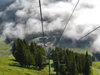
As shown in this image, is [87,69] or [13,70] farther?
[87,69]

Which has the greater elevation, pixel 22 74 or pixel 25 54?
pixel 25 54

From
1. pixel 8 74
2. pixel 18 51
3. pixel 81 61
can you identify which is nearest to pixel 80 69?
pixel 81 61

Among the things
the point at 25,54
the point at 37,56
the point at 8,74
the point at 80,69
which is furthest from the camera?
the point at 80,69

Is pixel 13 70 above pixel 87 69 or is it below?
above

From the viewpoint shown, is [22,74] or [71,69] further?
[71,69]

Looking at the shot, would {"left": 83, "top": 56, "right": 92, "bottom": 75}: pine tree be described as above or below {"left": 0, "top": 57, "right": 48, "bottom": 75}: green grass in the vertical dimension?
below

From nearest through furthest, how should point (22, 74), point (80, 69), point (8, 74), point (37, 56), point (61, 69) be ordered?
1. point (8, 74)
2. point (22, 74)
3. point (61, 69)
4. point (37, 56)
5. point (80, 69)

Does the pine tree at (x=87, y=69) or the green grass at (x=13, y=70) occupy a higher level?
the green grass at (x=13, y=70)

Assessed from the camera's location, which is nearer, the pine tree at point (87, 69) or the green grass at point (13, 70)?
the green grass at point (13, 70)

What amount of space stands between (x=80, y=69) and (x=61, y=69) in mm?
27584

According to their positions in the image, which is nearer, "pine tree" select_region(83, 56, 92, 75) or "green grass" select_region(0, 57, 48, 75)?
"green grass" select_region(0, 57, 48, 75)

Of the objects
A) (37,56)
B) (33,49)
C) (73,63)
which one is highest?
(33,49)

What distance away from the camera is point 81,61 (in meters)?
92.0

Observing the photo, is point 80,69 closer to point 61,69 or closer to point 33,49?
point 61,69
